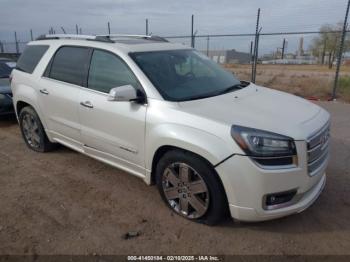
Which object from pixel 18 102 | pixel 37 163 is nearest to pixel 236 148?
pixel 37 163

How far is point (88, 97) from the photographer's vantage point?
3807 mm

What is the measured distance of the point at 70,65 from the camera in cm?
423

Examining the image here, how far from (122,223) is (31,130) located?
2.81 metres

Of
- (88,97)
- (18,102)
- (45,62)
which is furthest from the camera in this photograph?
(18,102)

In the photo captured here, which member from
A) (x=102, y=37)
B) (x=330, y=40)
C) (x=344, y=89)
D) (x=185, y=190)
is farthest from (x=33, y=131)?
(x=330, y=40)

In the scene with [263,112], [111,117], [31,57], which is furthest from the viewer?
[31,57]

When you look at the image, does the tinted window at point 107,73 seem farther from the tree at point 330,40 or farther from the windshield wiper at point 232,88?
the tree at point 330,40

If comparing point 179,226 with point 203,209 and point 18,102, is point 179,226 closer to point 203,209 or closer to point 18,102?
point 203,209

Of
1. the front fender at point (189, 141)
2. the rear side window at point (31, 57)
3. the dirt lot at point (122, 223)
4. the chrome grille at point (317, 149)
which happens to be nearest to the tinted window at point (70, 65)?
the rear side window at point (31, 57)

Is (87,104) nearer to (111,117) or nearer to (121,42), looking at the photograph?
(111,117)

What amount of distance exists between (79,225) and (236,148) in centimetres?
177

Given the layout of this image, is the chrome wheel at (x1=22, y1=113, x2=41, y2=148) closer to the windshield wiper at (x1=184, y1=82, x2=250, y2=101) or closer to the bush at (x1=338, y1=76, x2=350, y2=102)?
the windshield wiper at (x1=184, y1=82, x2=250, y2=101)

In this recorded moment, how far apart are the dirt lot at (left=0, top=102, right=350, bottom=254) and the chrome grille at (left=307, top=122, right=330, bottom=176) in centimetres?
65

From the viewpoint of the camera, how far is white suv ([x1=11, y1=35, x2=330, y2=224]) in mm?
2707
